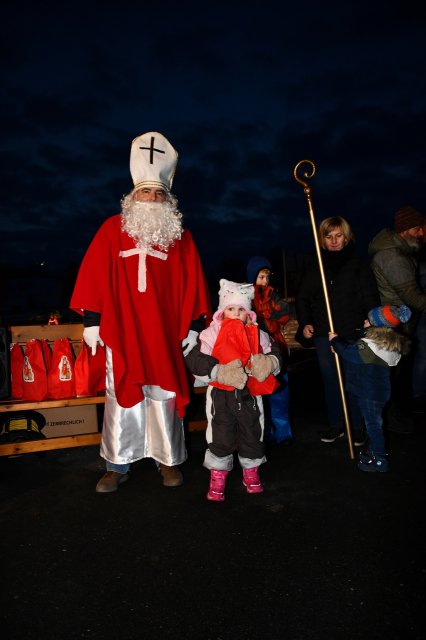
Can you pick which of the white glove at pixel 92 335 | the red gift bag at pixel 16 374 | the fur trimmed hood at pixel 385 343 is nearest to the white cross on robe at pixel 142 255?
the white glove at pixel 92 335

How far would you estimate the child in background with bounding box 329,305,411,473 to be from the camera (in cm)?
356

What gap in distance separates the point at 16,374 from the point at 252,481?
2.26 meters

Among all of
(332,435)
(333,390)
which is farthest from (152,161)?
(332,435)

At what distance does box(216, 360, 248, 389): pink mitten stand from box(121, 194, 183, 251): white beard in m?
1.12

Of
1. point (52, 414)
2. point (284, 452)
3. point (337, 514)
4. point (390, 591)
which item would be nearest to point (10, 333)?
point (52, 414)

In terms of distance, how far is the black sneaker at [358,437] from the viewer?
4.29 meters

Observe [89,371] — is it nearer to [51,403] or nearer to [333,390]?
[51,403]

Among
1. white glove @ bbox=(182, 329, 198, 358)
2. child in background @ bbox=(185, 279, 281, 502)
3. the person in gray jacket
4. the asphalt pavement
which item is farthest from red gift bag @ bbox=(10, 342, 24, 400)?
the person in gray jacket

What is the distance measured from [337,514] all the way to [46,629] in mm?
1829

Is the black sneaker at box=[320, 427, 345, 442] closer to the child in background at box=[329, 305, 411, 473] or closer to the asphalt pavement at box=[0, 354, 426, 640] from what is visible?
the asphalt pavement at box=[0, 354, 426, 640]

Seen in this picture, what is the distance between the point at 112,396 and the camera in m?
3.60

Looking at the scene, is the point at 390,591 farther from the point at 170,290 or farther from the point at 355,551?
the point at 170,290

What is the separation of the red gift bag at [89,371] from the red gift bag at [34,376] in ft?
0.93

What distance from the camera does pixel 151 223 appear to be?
141 inches
